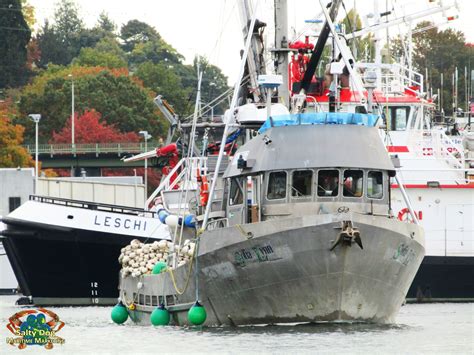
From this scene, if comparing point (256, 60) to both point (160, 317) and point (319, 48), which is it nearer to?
point (319, 48)

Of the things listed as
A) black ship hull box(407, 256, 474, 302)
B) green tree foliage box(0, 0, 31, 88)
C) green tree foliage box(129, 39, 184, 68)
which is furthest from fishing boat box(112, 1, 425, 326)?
green tree foliage box(129, 39, 184, 68)

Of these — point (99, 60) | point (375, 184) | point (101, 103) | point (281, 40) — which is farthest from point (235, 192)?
point (99, 60)

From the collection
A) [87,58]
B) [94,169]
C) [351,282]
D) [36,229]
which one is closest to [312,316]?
[351,282]

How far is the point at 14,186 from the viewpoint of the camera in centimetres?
8262

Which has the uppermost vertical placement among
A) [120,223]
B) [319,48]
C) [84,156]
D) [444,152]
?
[319,48]

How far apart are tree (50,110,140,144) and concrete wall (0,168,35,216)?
57530 millimetres

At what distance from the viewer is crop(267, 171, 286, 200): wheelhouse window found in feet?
142

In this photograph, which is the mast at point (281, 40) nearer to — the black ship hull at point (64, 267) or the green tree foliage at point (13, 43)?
the black ship hull at point (64, 267)

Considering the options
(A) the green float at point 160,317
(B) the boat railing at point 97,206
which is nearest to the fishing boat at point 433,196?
(B) the boat railing at point 97,206

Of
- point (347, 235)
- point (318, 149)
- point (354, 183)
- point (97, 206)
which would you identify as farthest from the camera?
point (97, 206)

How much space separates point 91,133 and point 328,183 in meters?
99.0

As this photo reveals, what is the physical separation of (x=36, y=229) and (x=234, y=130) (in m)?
15.6

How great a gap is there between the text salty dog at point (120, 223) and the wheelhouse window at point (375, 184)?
2174cm

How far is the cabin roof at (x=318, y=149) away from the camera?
42938mm
